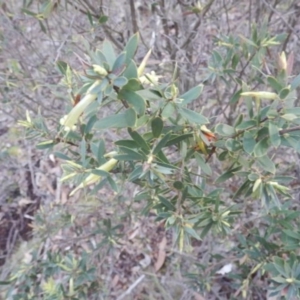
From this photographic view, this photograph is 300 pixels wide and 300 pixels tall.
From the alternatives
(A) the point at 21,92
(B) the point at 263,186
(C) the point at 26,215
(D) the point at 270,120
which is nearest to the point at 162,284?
(C) the point at 26,215

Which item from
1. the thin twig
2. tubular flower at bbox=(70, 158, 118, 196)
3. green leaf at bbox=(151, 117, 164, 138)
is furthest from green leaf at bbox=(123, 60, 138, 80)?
the thin twig

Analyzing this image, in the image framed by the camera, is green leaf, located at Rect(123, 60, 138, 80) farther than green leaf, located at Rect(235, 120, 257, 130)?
No

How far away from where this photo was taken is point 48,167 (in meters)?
3.26

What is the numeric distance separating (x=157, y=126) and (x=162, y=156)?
0.11 meters

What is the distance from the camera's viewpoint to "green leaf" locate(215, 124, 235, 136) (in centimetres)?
95

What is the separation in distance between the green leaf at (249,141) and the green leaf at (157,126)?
0.19 metres

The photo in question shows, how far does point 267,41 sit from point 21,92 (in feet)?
4.38

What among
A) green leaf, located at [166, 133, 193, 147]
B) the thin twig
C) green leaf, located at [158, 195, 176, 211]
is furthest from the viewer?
the thin twig

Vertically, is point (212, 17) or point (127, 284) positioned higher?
point (212, 17)


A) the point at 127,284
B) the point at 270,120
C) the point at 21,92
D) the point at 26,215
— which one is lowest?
the point at 127,284

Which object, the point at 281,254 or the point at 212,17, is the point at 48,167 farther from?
the point at 281,254

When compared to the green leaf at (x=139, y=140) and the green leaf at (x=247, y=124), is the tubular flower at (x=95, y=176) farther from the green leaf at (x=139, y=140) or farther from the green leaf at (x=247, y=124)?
the green leaf at (x=247, y=124)

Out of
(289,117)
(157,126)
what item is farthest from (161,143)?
(289,117)

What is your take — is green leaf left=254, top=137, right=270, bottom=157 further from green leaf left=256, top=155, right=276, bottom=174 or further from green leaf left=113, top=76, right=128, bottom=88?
green leaf left=113, top=76, right=128, bottom=88
